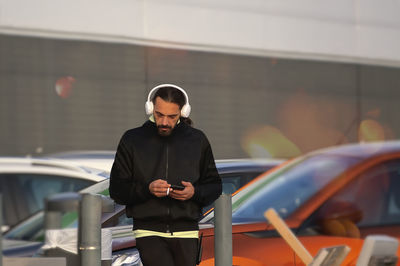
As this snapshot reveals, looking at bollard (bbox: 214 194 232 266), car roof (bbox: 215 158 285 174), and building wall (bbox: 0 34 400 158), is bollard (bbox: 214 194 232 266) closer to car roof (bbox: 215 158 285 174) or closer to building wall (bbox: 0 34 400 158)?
car roof (bbox: 215 158 285 174)

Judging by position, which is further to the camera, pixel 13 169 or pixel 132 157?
pixel 13 169

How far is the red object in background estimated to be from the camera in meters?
4.71

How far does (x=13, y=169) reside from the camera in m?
4.86

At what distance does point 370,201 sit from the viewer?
5.20m

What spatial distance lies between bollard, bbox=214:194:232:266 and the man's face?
53 centimetres

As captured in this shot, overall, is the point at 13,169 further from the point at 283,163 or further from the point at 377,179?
the point at 377,179

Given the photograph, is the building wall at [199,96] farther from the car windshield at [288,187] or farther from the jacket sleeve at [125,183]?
the jacket sleeve at [125,183]

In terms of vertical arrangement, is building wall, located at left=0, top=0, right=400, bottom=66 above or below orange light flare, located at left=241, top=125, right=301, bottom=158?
above

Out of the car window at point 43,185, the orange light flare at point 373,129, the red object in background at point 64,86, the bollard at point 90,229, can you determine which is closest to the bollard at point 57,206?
the car window at point 43,185

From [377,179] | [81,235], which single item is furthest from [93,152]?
[377,179]

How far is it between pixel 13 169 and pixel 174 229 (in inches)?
66.9

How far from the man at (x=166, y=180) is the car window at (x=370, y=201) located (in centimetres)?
168

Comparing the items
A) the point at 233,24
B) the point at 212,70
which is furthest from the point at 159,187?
the point at 233,24

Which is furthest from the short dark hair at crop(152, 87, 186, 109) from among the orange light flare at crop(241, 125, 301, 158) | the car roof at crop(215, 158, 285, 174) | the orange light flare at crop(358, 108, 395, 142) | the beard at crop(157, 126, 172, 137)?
the orange light flare at crop(358, 108, 395, 142)
